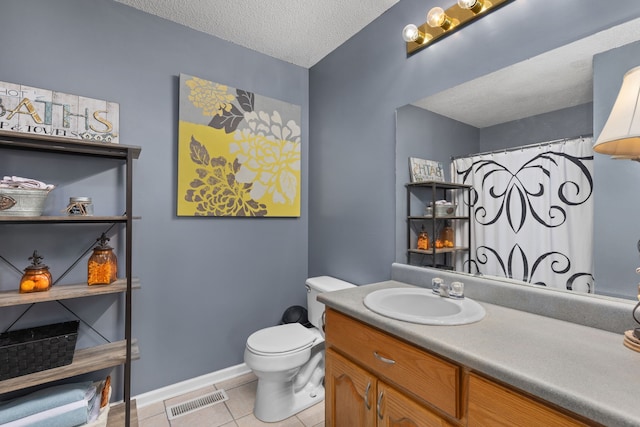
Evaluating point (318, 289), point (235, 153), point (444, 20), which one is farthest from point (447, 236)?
point (235, 153)

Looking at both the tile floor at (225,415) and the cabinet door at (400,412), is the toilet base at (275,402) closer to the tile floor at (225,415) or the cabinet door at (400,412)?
the tile floor at (225,415)

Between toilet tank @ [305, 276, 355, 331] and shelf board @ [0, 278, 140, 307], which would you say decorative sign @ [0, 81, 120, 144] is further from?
toilet tank @ [305, 276, 355, 331]

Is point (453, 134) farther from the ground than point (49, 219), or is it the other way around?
point (453, 134)

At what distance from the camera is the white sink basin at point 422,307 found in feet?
3.30

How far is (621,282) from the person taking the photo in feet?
3.19

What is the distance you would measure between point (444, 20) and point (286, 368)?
1.98 metres

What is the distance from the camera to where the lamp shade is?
0.79 meters

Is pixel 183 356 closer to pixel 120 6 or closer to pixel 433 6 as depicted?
pixel 120 6

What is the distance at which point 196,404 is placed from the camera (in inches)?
72.4

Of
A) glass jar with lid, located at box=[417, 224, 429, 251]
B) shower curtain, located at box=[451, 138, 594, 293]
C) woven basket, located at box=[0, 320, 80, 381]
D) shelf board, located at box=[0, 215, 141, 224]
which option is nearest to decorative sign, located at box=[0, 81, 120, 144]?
shelf board, located at box=[0, 215, 141, 224]

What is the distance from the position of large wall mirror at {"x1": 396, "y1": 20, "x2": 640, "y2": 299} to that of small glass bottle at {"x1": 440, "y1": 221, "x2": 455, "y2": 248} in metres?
0.25

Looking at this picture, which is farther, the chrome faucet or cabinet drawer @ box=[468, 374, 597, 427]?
the chrome faucet

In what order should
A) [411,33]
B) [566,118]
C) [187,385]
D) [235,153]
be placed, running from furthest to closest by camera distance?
[235,153]
[187,385]
[411,33]
[566,118]

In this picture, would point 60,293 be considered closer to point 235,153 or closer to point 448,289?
point 235,153
